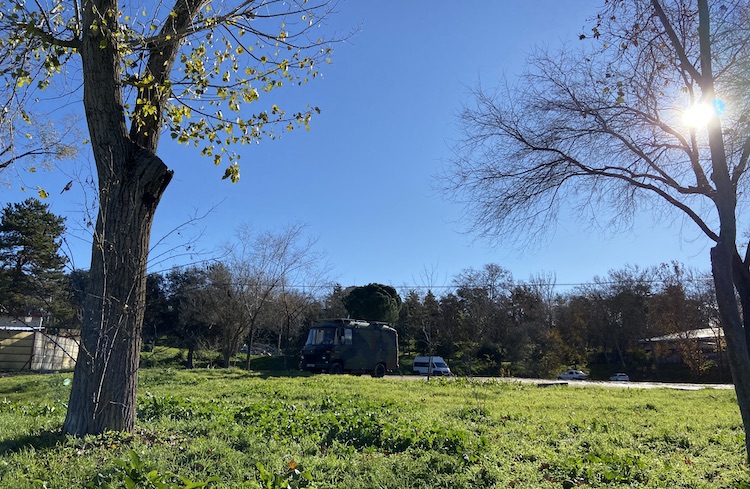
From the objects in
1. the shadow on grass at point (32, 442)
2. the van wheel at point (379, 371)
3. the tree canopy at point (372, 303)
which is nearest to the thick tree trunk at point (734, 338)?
the shadow on grass at point (32, 442)

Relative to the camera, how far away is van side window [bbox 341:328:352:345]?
2194 cm

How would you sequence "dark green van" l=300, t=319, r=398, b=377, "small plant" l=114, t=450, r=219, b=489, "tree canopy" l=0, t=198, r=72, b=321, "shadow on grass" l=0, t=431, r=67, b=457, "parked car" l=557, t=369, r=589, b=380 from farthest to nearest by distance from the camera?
"parked car" l=557, t=369, r=589, b=380, "tree canopy" l=0, t=198, r=72, b=321, "dark green van" l=300, t=319, r=398, b=377, "shadow on grass" l=0, t=431, r=67, b=457, "small plant" l=114, t=450, r=219, b=489

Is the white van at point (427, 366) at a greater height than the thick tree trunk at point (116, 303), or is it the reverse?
the thick tree trunk at point (116, 303)

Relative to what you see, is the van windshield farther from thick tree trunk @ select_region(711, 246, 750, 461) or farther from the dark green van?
thick tree trunk @ select_region(711, 246, 750, 461)

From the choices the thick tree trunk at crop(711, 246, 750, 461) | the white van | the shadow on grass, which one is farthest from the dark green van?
the thick tree trunk at crop(711, 246, 750, 461)

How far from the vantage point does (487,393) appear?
13.6m

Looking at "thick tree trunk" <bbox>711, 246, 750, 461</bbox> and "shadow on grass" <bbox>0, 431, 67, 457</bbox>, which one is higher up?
"thick tree trunk" <bbox>711, 246, 750, 461</bbox>

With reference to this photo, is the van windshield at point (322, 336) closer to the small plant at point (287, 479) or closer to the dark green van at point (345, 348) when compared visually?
the dark green van at point (345, 348)

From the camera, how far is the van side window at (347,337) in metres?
21.9

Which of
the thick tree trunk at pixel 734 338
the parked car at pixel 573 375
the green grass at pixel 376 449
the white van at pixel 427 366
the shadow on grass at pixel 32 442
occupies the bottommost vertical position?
the parked car at pixel 573 375

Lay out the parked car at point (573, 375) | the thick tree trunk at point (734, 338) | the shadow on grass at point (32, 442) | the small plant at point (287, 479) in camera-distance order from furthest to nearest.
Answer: the parked car at point (573, 375)
the shadow on grass at point (32, 442)
the thick tree trunk at point (734, 338)
the small plant at point (287, 479)

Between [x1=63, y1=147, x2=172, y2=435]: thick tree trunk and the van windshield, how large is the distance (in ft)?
54.2

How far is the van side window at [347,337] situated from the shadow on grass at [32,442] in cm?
1692

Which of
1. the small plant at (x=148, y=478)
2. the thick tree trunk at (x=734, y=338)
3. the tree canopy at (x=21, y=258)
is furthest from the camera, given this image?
the tree canopy at (x=21, y=258)
